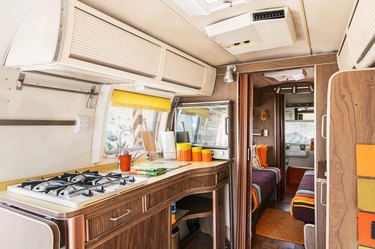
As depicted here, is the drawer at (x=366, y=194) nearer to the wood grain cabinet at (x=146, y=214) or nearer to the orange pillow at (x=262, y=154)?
the wood grain cabinet at (x=146, y=214)

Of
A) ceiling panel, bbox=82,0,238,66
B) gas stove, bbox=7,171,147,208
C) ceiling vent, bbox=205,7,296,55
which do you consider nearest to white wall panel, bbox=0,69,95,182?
gas stove, bbox=7,171,147,208

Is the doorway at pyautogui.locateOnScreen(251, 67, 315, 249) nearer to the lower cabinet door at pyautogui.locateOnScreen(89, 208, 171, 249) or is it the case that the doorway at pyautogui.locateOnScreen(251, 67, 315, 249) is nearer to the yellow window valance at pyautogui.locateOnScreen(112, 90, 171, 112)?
the yellow window valance at pyautogui.locateOnScreen(112, 90, 171, 112)

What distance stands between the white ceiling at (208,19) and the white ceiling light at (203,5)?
0.06 m

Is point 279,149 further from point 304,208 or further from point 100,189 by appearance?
point 100,189

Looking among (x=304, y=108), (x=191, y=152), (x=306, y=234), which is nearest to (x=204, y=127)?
(x=191, y=152)

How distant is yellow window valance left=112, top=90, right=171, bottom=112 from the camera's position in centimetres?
220

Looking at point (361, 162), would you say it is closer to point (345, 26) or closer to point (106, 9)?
point (345, 26)

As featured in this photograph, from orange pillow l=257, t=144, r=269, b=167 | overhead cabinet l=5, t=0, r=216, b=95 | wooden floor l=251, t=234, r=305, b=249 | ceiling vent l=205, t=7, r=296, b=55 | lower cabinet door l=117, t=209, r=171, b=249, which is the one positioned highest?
ceiling vent l=205, t=7, r=296, b=55

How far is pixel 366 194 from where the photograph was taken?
1130 mm

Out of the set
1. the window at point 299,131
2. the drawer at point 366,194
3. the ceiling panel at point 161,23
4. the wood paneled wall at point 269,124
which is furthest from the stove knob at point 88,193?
the window at point 299,131

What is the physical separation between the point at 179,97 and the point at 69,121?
148 cm

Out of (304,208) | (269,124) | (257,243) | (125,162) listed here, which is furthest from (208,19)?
(269,124)

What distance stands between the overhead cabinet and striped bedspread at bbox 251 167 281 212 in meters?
2.18

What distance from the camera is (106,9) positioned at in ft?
4.86
